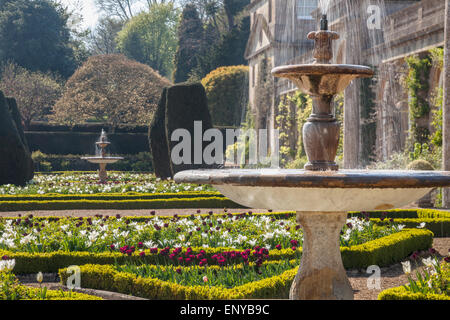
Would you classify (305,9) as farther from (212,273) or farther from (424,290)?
(424,290)

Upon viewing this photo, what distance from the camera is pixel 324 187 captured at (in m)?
3.26

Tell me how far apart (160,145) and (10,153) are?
15.5 feet

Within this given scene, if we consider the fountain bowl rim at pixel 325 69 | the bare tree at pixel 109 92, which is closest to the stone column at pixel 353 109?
the fountain bowl rim at pixel 325 69

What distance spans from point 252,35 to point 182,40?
12854mm

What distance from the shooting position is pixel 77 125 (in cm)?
3500

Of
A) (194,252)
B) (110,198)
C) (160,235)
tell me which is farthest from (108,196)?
(194,252)

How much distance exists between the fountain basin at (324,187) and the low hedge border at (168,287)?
0.95 meters

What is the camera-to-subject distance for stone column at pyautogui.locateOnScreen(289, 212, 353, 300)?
4062 millimetres

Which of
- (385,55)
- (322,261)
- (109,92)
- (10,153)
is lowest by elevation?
(322,261)

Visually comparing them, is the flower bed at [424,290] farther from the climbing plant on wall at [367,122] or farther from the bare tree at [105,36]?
the bare tree at [105,36]

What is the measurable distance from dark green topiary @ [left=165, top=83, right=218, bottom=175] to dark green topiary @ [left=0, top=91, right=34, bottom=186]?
4376 millimetres

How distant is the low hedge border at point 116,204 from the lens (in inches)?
481

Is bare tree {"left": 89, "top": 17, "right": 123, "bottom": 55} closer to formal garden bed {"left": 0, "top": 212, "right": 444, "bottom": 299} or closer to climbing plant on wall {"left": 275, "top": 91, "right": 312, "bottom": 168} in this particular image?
climbing plant on wall {"left": 275, "top": 91, "right": 312, "bottom": 168}

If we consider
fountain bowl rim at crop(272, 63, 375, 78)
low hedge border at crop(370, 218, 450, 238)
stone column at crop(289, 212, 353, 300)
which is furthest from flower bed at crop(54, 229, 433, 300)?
low hedge border at crop(370, 218, 450, 238)
